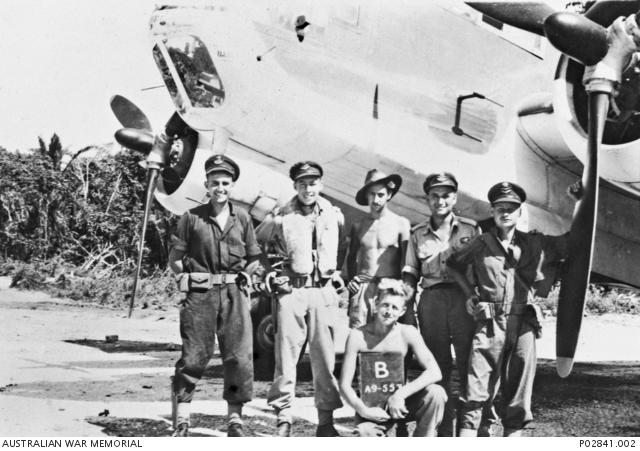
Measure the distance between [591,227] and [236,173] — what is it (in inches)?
92.7

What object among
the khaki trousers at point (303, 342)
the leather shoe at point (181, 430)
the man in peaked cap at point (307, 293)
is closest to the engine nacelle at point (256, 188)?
the man in peaked cap at point (307, 293)

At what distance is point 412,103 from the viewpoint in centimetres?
616

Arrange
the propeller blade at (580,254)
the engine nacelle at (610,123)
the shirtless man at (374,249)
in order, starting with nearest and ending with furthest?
1. the propeller blade at (580,254)
2. the shirtless man at (374,249)
3. the engine nacelle at (610,123)

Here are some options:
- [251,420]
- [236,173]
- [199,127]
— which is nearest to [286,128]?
[199,127]

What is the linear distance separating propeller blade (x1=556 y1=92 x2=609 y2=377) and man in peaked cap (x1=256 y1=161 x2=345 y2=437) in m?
1.52

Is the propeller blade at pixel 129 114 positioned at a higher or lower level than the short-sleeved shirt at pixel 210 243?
higher

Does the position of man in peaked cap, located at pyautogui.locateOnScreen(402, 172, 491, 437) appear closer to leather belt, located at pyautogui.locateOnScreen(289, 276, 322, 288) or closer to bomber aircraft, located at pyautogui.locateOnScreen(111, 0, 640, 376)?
leather belt, located at pyautogui.locateOnScreen(289, 276, 322, 288)

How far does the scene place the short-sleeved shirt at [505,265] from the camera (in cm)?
432

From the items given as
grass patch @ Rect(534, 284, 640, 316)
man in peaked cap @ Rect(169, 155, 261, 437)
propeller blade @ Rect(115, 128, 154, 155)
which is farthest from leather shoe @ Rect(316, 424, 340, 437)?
grass patch @ Rect(534, 284, 640, 316)

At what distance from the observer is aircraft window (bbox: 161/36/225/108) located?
5855 millimetres

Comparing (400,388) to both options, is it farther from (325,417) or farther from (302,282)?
(302,282)

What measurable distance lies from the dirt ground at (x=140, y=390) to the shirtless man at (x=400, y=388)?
958 mm
